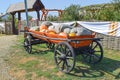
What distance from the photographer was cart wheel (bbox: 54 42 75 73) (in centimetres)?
816

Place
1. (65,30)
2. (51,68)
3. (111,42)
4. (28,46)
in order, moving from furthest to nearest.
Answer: (111,42)
(28,46)
(65,30)
(51,68)

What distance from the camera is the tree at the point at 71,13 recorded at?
20.6 m

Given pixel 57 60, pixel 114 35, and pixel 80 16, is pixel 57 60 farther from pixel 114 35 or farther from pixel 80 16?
pixel 80 16

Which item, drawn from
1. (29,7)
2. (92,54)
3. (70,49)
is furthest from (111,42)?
(29,7)

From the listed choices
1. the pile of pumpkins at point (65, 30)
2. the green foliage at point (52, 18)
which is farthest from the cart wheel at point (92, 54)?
the green foliage at point (52, 18)

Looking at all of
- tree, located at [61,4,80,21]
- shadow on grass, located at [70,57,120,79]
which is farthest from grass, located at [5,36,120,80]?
tree, located at [61,4,80,21]

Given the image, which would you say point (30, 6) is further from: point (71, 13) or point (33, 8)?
point (71, 13)

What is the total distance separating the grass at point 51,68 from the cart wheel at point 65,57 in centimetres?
19

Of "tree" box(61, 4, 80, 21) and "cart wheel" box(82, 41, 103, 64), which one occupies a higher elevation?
"tree" box(61, 4, 80, 21)

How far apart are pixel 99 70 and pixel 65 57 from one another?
3.82 ft

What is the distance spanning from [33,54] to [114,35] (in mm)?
3786

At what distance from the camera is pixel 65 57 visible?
8445 mm

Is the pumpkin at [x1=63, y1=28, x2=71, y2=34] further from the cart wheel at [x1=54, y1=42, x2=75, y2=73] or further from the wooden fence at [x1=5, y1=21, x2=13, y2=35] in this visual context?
the wooden fence at [x1=5, y1=21, x2=13, y2=35]

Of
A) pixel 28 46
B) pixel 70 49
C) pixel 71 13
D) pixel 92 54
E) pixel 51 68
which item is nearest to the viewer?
pixel 70 49
